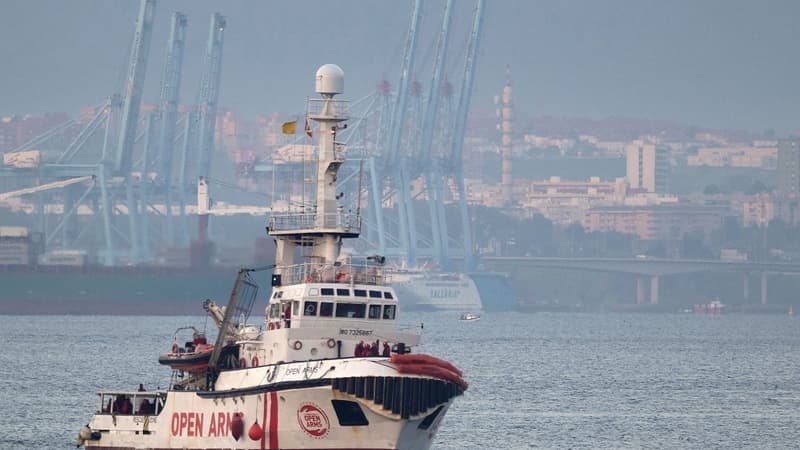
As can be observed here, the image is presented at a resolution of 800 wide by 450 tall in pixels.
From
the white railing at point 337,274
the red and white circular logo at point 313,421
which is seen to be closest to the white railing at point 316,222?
the white railing at point 337,274

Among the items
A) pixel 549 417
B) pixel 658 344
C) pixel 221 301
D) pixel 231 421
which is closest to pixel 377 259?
pixel 231 421

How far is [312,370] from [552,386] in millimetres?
47360

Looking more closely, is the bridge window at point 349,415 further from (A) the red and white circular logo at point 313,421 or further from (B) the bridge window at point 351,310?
(B) the bridge window at point 351,310

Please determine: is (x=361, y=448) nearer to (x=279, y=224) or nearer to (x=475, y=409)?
(x=279, y=224)

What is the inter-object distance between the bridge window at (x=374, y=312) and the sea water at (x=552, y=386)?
10.8 m

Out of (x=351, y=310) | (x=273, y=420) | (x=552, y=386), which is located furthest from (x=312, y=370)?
(x=552, y=386)

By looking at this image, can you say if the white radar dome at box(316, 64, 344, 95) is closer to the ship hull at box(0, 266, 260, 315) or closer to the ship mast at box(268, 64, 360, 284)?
the ship mast at box(268, 64, 360, 284)

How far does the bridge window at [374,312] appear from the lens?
166 feet

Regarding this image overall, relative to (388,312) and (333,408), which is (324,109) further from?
(333,408)

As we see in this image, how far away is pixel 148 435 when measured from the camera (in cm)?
5284

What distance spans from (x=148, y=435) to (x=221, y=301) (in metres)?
139

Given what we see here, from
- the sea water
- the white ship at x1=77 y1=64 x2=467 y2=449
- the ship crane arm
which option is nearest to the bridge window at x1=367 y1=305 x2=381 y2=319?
the white ship at x1=77 y1=64 x2=467 y2=449

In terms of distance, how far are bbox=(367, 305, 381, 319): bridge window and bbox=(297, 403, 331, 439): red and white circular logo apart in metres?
4.13

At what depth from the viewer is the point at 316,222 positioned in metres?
53.2
